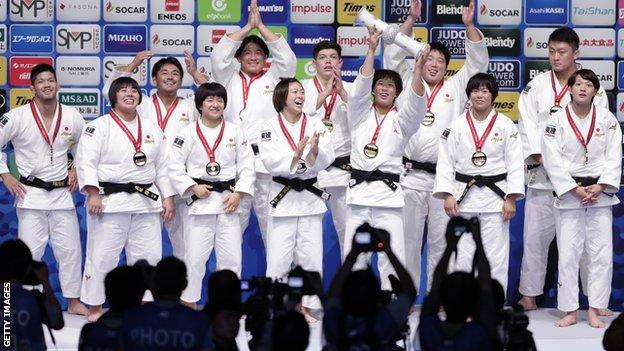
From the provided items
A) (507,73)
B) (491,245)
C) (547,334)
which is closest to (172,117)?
(491,245)

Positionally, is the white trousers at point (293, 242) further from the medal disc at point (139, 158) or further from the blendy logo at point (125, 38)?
the blendy logo at point (125, 38)

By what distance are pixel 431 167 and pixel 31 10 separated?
11.7ft

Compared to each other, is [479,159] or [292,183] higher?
[479,159]

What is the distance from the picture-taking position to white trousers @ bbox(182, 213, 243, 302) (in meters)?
9.81

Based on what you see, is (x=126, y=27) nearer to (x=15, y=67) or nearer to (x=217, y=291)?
(x=15, y=67)

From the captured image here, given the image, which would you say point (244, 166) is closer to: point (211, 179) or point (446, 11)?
point (211, 179)

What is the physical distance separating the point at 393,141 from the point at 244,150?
1.15 metres

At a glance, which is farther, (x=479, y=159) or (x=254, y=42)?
(x=254, y=42)

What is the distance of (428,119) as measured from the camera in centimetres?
1020

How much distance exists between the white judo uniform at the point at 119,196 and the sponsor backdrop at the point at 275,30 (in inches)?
32.6

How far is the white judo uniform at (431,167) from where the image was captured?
33.3 ft

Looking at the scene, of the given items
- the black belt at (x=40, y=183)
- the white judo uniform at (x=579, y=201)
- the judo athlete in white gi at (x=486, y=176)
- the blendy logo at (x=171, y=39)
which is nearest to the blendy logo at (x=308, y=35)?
the blendy logo at (x=171, y=39)

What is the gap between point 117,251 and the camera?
32.1ft

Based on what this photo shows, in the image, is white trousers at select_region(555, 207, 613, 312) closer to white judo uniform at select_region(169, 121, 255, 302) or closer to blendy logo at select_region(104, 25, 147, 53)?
white judo uniform at select_region(169, 121, 255, 302)
